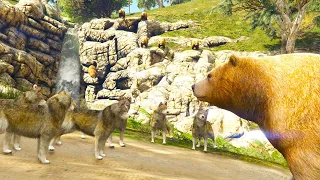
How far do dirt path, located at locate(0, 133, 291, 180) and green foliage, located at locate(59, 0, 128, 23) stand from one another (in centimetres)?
5718

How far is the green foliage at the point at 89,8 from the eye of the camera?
60.1 meters

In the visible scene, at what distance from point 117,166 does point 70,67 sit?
36.3 m

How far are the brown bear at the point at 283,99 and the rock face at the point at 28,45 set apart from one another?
89.5 ft

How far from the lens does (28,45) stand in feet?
109

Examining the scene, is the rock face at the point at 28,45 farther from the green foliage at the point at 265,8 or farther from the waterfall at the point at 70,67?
the green foliage at the point at 265,8

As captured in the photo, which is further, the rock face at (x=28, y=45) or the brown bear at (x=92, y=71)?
the brown bear at (x=92, y=71)

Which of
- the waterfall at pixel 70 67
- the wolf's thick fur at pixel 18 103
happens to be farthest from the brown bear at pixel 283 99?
the waterfall at pixel 70 67

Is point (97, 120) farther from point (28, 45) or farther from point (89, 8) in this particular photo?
point (89, 8)

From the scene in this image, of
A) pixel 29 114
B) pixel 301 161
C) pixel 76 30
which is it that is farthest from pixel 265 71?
pixel 76 30

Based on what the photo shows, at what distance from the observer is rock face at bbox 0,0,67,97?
2811cm

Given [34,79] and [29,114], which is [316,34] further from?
[29,114]

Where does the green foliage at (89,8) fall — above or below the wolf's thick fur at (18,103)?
above

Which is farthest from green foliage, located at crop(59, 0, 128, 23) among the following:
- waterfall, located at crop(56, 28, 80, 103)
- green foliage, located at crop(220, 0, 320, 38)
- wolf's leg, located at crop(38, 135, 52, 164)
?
wolf's leg, located at crop(38, 135, 52, 164)

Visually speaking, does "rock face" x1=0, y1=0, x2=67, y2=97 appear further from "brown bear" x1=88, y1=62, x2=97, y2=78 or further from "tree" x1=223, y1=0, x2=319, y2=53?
"tree" x1=223, y1=0, x2=319, y2=53
